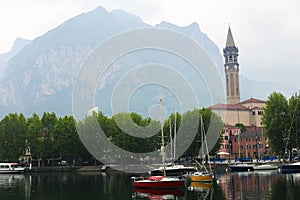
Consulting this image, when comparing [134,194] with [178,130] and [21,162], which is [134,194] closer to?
[178,130]

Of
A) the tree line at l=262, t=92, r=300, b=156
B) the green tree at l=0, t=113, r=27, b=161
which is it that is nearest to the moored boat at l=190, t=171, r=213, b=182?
the tree line at l=262, t=92, r=300, b=156

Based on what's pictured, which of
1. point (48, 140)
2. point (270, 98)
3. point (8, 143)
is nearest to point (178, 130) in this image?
point (270, 98)

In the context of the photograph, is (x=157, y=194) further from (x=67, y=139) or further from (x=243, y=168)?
(x=67, y=139)

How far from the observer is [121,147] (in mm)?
88500

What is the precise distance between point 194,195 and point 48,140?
64.2 metres

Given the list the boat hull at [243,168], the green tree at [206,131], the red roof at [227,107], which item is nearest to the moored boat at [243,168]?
the boat hull at [243,168]

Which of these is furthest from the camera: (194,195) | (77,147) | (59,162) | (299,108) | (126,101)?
(59,162)

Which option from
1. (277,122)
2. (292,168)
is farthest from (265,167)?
(277,122)

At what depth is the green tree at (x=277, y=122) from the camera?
7994 cm

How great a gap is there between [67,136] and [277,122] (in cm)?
4593

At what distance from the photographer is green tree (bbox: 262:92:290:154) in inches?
3147

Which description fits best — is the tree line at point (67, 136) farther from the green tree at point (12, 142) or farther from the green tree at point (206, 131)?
the green tree at point (206, 131)

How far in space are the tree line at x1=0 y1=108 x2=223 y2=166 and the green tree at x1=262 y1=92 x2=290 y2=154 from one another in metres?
10.7

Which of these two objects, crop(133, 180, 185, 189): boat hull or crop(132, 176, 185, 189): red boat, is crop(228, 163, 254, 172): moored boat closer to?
crop(133, 180, 185, 189): boat hull
